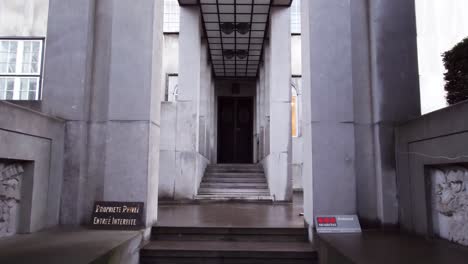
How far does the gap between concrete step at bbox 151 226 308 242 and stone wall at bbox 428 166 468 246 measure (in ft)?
5.78

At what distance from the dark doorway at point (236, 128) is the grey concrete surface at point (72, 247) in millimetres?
14257

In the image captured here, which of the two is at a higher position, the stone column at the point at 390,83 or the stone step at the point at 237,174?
the stone column at the point at 390,83

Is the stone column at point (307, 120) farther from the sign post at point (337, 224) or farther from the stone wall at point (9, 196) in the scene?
the stone wall at point (9, 196)

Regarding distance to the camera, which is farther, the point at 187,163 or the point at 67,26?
the point at 187,163

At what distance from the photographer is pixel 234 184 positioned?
39.3 feet

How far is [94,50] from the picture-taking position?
5.82 metres

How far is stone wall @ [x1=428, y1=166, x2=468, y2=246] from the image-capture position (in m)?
4.09

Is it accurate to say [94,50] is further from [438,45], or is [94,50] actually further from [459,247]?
[438,45]

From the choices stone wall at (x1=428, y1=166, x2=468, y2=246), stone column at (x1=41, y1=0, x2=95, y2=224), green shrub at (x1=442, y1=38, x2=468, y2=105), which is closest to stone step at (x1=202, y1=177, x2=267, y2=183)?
stone column at (x1=41, y1=0, x2=95, y2=224)

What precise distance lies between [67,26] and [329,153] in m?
4.38

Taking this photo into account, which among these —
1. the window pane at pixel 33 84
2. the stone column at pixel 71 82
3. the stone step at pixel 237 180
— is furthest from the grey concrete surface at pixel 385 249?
the window pane at pixel 33 84

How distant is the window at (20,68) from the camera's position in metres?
10.8

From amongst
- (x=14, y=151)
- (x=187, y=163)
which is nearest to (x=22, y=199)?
(x=14, y=151)

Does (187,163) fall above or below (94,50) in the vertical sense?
below
